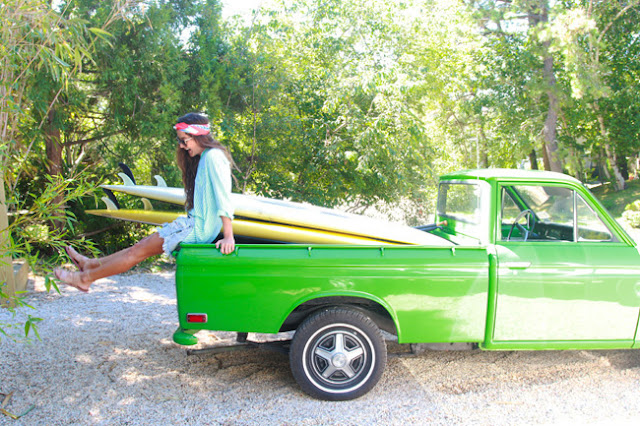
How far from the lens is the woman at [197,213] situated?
3827mm

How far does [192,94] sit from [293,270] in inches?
216

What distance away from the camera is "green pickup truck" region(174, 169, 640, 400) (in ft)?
11.9

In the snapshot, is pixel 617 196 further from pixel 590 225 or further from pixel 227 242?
pixel 227 242

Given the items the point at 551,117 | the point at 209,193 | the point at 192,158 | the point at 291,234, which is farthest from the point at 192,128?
the point at 551,117

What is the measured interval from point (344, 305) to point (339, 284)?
9.4 inches

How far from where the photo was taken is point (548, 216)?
4.61 metres

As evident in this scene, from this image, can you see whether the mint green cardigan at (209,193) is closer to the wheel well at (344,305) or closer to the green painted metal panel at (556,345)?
the wheel well at (344,305)

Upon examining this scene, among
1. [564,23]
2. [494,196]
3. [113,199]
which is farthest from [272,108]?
[564,23]

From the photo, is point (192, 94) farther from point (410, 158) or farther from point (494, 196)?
point (494, 196)

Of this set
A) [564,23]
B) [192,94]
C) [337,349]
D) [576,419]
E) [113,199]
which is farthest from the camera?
[564,23]

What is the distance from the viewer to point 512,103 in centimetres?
1628

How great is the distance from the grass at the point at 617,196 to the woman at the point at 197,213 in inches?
647

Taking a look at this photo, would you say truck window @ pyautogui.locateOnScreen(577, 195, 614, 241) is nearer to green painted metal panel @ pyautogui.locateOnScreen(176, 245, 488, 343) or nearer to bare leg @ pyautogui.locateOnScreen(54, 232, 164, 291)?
green painted metal panel @ pyautogui.locateOnScreen(176, 245, 488, 343)

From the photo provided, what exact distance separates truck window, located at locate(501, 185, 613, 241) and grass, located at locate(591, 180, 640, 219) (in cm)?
1413
